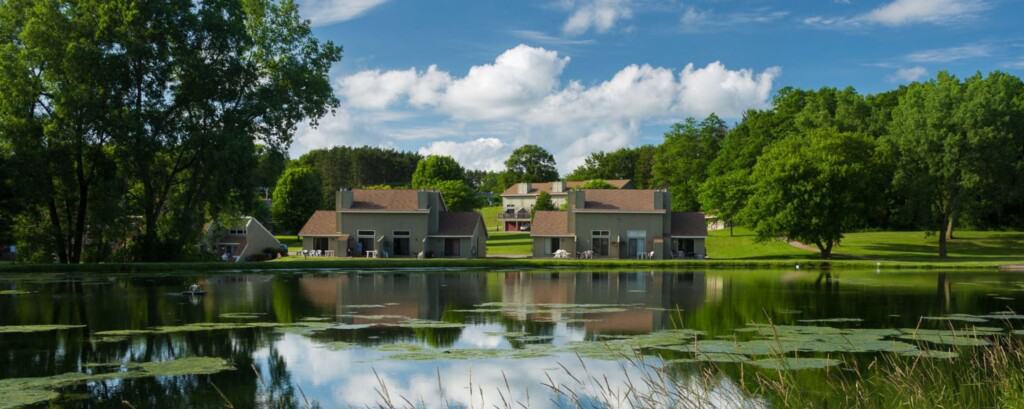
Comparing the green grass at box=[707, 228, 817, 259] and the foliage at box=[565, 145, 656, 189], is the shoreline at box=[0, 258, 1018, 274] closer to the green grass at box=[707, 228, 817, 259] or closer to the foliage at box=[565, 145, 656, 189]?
the green grass at box=[707, 228, 817, 259]

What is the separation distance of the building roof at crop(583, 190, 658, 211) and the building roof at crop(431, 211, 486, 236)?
8.85m

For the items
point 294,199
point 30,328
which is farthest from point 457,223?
point 30,328

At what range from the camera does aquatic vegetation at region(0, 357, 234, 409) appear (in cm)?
1270

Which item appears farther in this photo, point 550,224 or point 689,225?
point 550,224

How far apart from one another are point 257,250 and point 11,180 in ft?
78.1

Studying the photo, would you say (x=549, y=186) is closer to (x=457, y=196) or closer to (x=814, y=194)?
(x=457, y=196)

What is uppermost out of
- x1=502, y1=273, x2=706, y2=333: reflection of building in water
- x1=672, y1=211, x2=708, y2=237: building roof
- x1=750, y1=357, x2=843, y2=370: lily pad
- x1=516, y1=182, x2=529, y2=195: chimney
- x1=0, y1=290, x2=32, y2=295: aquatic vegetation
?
x1=516, y1=182, x2=529, y2=195: chimney

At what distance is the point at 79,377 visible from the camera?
1431 centimetres

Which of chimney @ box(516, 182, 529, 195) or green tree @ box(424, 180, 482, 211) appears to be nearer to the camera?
green tree @ box(424, 180, 482, 211)

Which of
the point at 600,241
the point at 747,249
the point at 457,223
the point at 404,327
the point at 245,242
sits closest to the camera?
the point at 404,327

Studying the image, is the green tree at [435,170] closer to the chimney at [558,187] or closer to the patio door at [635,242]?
the chimney at [558,187]

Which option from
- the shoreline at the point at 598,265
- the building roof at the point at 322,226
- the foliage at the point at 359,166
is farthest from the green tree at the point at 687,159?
the foliage at the point at 359,166

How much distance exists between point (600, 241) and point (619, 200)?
12.0 feet

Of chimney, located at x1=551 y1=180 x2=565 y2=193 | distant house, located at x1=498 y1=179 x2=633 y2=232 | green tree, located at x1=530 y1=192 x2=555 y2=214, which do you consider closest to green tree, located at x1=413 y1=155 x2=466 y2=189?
distant house, located at x1=498 y1=179 x2=633 y2=232
